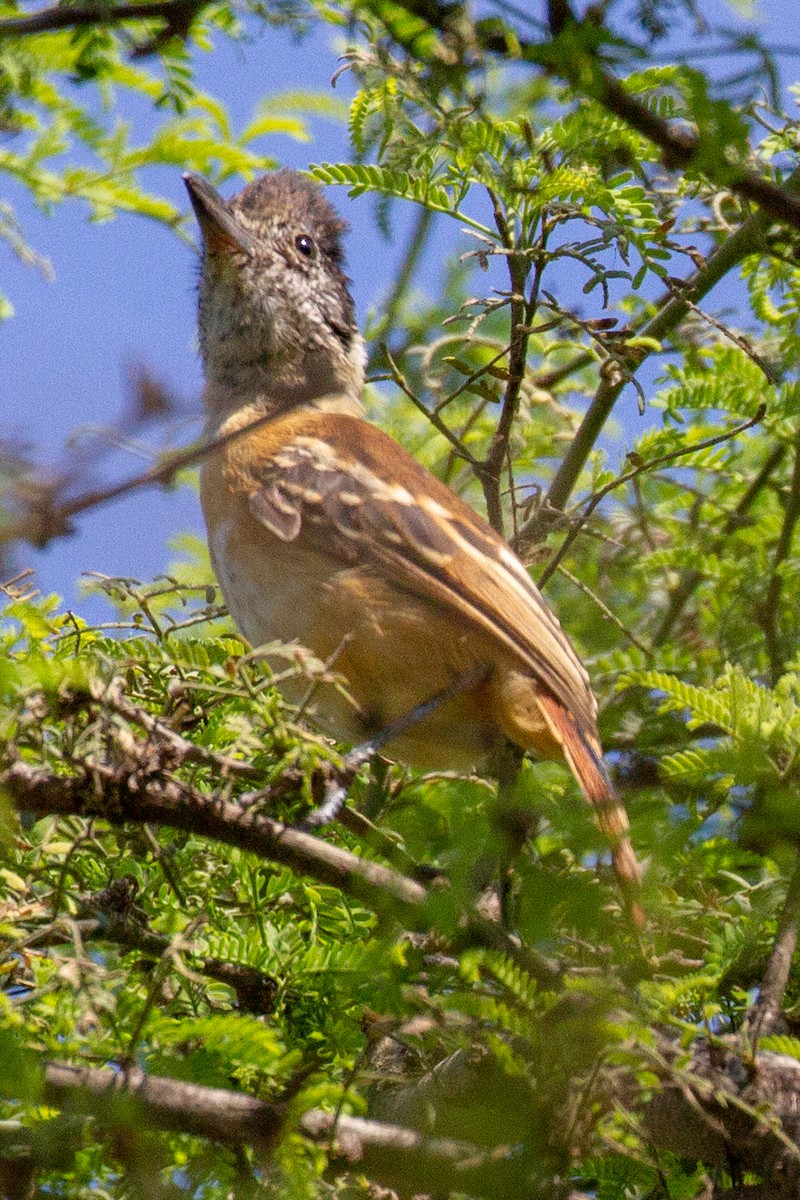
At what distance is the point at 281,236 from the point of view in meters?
4.89

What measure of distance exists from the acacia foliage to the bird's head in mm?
794

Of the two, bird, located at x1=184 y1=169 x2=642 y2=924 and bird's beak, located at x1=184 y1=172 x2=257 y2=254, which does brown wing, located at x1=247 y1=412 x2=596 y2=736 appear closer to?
bird, located at x1=184 y1=169 x2=642 y2=924

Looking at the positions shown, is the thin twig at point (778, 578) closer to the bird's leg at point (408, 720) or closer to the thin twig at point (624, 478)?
the thin twig at point (624, 478)

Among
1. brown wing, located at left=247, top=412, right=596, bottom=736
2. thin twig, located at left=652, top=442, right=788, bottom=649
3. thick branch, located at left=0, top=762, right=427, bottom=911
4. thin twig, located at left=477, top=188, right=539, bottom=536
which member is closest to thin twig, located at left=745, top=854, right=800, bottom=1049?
thick branch, located at left=0, top=762, right=427, bottom=911

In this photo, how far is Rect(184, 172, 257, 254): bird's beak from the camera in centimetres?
438

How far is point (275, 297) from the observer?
4809 millimetres

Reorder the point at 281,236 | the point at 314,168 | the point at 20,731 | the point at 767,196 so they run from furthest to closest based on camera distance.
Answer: the point at 281,236 < the point at 314,168 < the point at 20,731 < the point at 767,196

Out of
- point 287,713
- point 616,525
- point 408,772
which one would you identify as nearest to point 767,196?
point 287,713

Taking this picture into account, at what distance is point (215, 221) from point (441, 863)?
9.27 feet

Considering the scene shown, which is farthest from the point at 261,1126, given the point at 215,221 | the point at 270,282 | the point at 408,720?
the point at 270,282

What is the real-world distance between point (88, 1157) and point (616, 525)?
3.15m

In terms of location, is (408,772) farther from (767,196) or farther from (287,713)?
(767,196)

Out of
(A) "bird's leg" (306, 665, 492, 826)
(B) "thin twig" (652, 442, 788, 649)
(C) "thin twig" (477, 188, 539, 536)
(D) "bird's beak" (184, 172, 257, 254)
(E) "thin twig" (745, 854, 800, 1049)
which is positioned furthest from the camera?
(B) "thin twig" (652, 442, 788, 649)

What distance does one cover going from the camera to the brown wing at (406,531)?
11.6 ft
